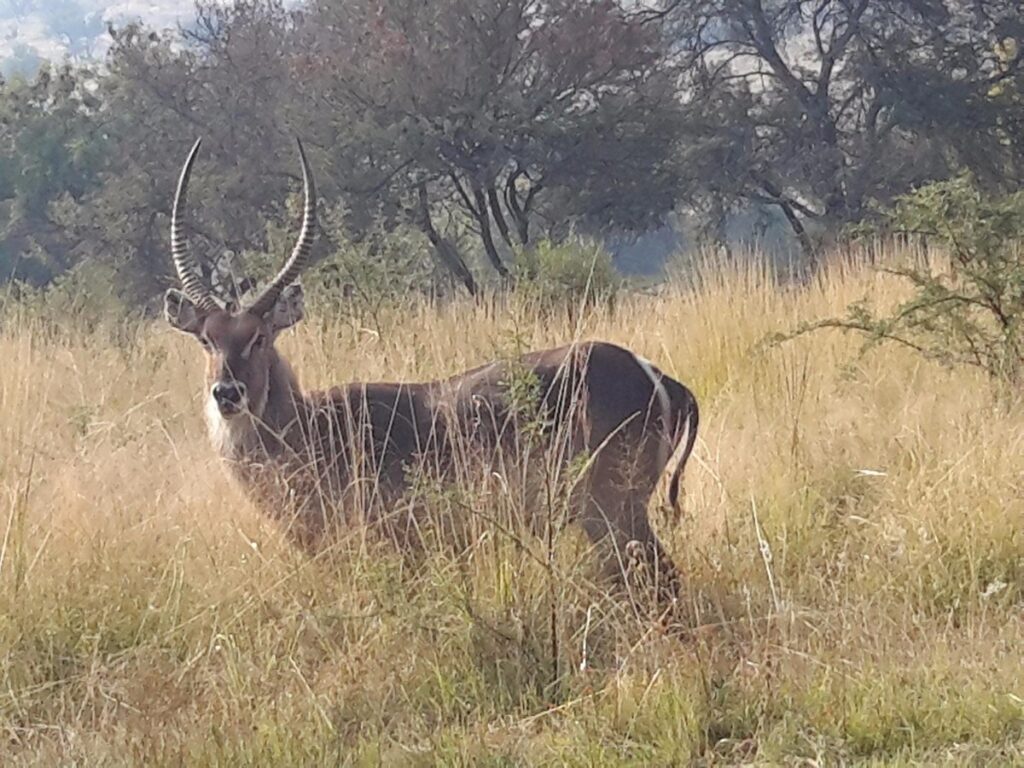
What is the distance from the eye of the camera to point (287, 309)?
5.10m

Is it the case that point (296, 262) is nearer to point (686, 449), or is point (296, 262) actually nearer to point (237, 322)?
point (237, 322)

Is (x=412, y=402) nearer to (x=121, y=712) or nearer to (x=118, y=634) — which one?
(x=118, y=634)

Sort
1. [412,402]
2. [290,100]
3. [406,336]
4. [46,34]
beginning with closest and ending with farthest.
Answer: [412,402], [406,336], [290,100], [46,34]

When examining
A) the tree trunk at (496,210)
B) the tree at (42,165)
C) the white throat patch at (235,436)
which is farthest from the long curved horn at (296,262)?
the tree at (42,165)

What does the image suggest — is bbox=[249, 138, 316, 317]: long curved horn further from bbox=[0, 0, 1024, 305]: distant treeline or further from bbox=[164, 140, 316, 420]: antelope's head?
bbox=[0, 0, 1024, 305]: distant treeline

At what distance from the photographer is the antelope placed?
14.6 ft

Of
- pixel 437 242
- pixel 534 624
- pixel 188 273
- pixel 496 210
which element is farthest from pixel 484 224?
pixel 534 624

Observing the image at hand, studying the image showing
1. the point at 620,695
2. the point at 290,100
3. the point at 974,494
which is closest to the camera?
the point at 620,695

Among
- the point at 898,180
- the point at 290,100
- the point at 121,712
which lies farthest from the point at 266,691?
the point at 898,180

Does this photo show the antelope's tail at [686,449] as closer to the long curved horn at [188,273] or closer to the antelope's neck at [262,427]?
the antelope's neck at [262,427]

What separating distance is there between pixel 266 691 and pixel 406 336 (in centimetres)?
360

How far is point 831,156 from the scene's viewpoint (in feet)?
64.5

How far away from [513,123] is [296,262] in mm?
12480

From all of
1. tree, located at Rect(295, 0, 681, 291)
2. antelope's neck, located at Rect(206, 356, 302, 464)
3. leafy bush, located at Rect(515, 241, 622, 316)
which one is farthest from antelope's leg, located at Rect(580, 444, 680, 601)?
tree, located at Rect(295, 0, 681, 291)
